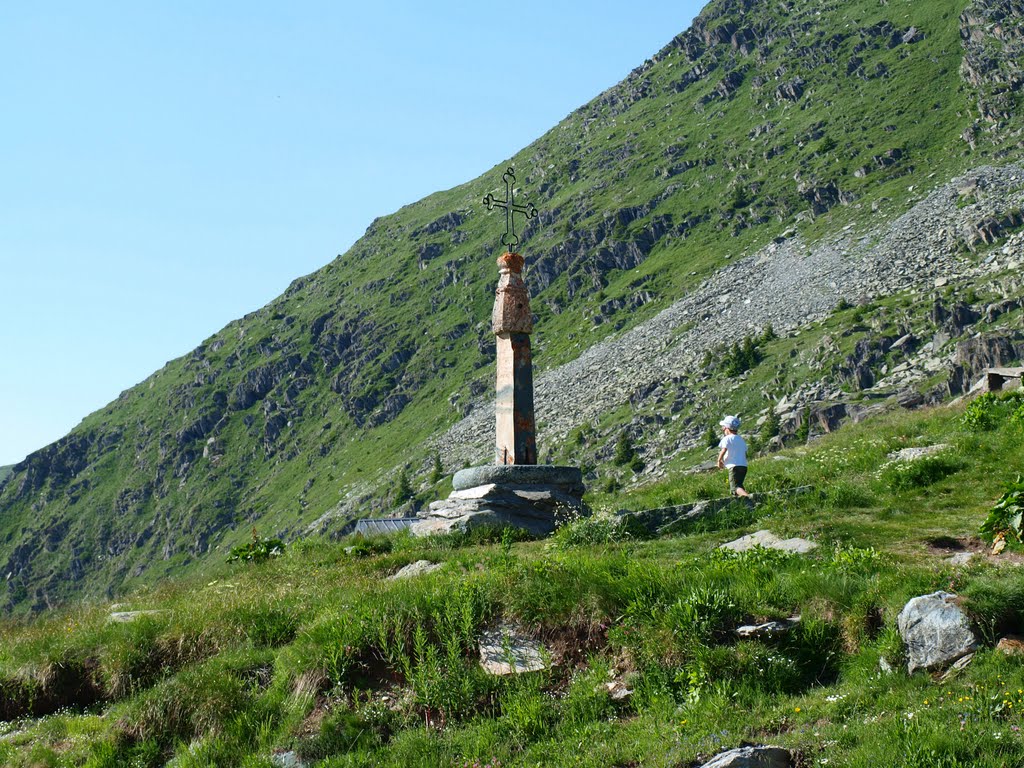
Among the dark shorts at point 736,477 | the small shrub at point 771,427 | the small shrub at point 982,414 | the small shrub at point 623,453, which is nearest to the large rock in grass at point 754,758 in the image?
the dark shorts at point 736,477

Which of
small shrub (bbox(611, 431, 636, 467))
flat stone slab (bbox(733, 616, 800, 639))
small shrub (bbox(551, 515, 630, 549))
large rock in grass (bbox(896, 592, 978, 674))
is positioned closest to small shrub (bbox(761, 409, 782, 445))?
small shrub (bbox(611, 431, 636, 467))

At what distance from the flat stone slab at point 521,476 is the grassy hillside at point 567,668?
4.83 meters

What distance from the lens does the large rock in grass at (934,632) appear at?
793cm

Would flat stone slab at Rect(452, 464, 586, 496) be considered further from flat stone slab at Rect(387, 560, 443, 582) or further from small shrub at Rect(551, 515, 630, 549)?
flat stone slab at Rect(387, 560, 443, 582)

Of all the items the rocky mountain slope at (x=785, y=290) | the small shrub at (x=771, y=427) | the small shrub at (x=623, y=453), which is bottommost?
the small shrub at (x=623, y=453)

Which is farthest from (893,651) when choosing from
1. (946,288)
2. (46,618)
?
(946,288)

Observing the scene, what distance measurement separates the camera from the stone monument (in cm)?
1725

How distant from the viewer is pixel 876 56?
634ft

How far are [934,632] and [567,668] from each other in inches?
137

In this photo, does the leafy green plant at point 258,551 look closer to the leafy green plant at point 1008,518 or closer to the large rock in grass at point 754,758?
the large rock in grass at point 754,758

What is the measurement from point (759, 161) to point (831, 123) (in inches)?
592

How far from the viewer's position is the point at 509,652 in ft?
31.8

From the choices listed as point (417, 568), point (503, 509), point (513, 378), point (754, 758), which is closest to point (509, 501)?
point (503, 509)

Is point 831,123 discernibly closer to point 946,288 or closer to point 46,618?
point 946,288
